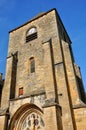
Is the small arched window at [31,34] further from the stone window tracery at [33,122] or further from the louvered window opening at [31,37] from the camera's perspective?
the stone window tracery at [33,122]

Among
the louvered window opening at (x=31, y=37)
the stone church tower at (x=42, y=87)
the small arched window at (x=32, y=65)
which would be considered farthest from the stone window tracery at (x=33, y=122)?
the louvered window opening at (x=31, y=37)

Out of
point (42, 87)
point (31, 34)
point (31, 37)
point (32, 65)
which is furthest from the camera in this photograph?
point (31, 34)

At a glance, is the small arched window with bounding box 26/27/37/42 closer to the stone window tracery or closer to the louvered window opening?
the louvered window opening

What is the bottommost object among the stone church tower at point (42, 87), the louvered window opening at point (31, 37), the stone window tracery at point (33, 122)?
the stone window tracery at point (33, 122)

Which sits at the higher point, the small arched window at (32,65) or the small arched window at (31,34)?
the small arched window at (31,34)

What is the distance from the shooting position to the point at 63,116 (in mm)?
8508

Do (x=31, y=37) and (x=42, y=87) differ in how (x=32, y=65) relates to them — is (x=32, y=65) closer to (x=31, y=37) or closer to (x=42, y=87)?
(x=42, y=87)

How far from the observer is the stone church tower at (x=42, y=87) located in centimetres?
848

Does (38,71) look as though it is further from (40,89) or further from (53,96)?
(53,96)

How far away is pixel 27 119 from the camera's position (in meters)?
10.1

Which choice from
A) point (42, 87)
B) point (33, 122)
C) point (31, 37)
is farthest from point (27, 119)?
point (31, 37)

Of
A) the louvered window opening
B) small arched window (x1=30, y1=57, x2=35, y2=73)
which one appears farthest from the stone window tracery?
the louvered window opening

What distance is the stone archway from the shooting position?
9.62 meters

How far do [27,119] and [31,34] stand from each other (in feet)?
28.2
